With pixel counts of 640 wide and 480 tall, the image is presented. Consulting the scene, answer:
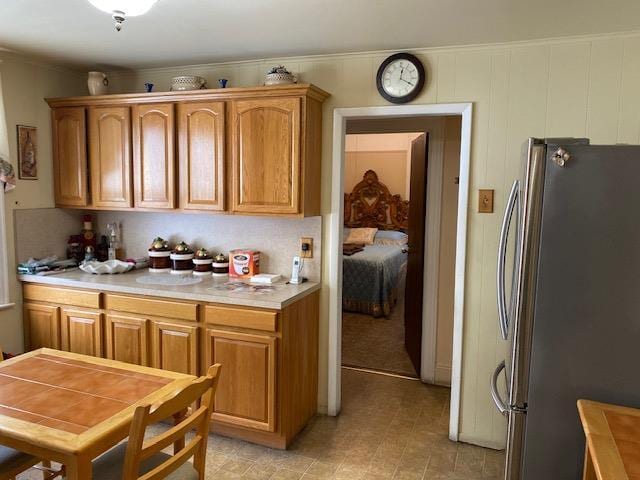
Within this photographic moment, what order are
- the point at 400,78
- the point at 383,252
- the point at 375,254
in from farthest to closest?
1. the point at 383,252
2. the point at 375,254
3. the point at 400,78

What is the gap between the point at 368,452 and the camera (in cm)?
289

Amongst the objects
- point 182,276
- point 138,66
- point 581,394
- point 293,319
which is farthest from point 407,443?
point 138,66

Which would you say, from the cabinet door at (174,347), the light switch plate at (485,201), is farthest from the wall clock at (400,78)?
the cabinet door at (174,347)

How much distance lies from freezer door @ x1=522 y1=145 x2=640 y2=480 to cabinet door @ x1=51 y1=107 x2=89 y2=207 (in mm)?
3037

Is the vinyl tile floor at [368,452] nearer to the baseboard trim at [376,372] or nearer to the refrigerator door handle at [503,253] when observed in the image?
the baseboard trim at [376,372]

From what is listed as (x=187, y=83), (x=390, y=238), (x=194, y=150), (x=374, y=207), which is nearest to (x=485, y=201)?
(x=194, y=150)

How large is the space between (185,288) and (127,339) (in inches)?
19.8

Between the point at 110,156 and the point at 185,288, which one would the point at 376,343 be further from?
the point at 110,156

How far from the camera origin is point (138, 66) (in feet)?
11.5

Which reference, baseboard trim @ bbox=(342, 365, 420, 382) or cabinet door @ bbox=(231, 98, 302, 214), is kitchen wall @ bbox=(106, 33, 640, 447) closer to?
cabinet door @ bbox=(231, 98, 302, 214)

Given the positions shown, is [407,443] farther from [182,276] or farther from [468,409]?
[182,276]

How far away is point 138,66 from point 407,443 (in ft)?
10.3

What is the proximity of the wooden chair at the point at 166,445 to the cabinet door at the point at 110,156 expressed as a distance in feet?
6.44

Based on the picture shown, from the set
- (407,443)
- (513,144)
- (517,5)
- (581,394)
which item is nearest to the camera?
(581,394)
